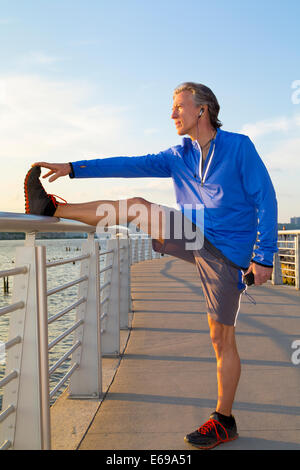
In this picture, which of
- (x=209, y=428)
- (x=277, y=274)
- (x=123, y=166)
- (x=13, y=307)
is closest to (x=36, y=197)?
(x=123, y=166)

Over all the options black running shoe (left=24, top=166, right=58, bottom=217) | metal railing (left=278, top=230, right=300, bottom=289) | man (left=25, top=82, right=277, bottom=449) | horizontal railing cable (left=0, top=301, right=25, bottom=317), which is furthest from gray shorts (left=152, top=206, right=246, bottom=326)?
metal railing (left=278, top=230, right=300, bottom=289)

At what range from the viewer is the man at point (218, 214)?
2295 millimetres

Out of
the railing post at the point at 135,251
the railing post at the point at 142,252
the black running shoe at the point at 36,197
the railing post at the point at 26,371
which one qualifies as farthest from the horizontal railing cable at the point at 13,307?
the railing post at the point at 142,252

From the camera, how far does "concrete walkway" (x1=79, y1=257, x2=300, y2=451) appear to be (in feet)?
8.07

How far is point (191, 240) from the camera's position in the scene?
245 cm

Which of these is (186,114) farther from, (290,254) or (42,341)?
(290,254)

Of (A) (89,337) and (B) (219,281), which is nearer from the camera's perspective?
(B) (219,281)

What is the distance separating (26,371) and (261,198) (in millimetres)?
1270

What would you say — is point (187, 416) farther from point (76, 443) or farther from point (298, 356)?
point (298, 356)

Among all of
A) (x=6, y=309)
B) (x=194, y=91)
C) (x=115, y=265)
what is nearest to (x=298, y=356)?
(x=115, y=265)

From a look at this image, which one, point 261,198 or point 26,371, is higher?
point 261,198

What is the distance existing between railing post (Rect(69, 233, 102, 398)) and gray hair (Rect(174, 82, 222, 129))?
1.13 m

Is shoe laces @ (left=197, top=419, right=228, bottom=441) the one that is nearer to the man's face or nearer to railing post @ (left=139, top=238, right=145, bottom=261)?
the man's face

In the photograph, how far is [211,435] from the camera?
2.38 metres
